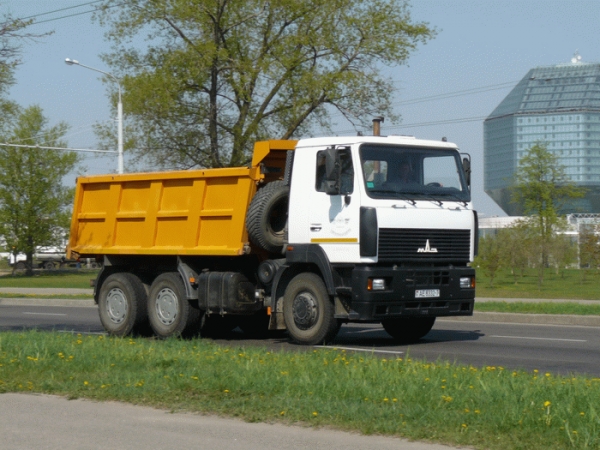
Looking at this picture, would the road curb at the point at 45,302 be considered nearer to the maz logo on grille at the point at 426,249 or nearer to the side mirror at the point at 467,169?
the side mirror at the point at 467,169

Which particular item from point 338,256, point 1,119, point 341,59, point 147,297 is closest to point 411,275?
point 338,256

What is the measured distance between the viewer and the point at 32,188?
69250 millimetres

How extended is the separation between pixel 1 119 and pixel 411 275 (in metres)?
37.7

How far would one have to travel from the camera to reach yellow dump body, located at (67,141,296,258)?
15.0 m

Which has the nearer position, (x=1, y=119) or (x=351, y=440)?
(x=351, y=440)

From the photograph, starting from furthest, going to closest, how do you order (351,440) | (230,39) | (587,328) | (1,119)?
(1,119) < (230,39) < (587,328) < (351,440)

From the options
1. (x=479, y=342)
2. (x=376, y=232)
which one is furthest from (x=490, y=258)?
(x=376, y=232)

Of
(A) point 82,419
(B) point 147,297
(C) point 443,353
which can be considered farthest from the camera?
(B) point 147,297

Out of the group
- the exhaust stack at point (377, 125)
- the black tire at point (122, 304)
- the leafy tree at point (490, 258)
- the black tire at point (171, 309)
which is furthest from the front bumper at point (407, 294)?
the leafy tree at point (490, 258)

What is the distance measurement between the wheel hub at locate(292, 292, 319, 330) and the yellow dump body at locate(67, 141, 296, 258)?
1.16m

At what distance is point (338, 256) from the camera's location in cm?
1398

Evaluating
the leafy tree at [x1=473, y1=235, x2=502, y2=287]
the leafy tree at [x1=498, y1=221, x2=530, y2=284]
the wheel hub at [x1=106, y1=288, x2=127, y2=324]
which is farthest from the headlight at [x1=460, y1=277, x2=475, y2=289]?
the leafy tree at [x1=498, y1=221, x2=530, y2=284]

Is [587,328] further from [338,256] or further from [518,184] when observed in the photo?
[518,184]

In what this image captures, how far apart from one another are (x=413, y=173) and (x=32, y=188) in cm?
5847
